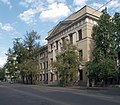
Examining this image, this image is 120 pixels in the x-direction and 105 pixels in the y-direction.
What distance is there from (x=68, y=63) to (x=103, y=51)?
20.7 ft

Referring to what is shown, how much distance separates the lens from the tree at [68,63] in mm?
44344

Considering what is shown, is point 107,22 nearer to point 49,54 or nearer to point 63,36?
point 63,36

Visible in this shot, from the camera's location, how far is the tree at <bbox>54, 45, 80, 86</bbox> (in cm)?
4434

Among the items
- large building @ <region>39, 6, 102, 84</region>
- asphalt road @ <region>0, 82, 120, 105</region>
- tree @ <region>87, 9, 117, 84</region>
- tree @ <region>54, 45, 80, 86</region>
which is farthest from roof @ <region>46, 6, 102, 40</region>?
asphalt road @ <region>0, 82, 120, 105</region>

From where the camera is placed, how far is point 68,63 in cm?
4488

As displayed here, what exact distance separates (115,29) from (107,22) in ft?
5.81

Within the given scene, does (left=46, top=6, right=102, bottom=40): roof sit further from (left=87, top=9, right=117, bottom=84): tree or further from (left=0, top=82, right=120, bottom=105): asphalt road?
(left=0, top=82, right=120, bottom=105): asphalt road

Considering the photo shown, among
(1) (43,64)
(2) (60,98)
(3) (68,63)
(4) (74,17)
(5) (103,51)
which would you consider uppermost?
(4) (74,17)

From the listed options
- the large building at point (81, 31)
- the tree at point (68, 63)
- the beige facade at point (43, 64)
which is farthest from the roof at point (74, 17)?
the beige facade at point (43, 64)

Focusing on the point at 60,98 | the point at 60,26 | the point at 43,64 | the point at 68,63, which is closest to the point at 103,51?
the point at 68,63

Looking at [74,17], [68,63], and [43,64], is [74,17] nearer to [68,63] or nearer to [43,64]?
[68,63]

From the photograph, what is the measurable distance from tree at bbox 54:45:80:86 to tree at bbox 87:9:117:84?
8.63ft

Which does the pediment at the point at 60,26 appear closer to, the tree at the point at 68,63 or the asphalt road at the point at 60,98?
the tree at the point at 68,63

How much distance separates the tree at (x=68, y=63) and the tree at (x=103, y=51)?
8.63 feet
